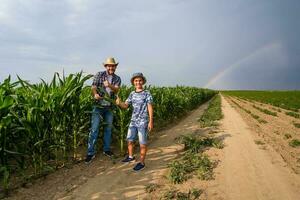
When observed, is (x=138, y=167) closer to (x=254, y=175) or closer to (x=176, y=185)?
(x=176, y=185)

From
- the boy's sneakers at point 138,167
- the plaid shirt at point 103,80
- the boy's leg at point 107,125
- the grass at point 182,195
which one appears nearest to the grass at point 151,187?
the grass at point 182,195

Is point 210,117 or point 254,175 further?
point 210,117

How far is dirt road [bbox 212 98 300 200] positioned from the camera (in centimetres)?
558

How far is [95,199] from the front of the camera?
→ 17.5ft

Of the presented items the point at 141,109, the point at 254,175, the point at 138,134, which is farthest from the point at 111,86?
the point at 254,175

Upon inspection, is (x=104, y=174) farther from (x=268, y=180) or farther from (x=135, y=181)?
(x=268, y=180)

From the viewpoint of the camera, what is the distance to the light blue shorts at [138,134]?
7.11 metres

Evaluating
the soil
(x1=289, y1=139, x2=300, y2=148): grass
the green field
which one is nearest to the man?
the soil

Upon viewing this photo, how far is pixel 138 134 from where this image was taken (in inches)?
286

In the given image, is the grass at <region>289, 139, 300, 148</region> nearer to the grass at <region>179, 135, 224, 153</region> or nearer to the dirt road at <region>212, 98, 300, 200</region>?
the dirt road at <region>212, 98, 300, 200</region>

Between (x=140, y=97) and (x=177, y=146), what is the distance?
8.80 ft

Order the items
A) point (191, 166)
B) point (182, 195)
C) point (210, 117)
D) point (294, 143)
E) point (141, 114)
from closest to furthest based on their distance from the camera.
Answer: point (182, 195) < point (191, 166) < point (141, 114) < point (294, 143) < point (210, 117)

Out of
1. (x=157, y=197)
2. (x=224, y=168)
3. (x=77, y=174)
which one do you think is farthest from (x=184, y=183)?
(x=77, y=174)

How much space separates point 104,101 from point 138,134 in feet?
3.78
